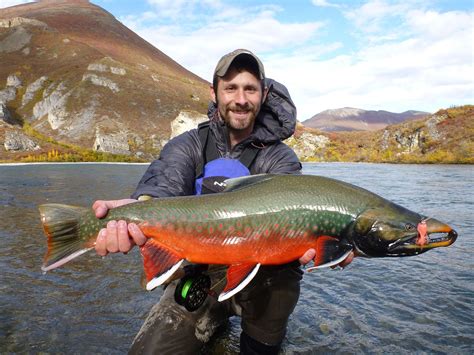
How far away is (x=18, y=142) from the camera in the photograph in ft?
191

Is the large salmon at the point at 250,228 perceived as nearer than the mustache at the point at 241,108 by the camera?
Yes

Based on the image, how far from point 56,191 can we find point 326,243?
20142 millimetres

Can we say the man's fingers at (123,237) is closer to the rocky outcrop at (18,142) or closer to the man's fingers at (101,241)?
the man's fingers at (101,241)

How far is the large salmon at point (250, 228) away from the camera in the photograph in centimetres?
302

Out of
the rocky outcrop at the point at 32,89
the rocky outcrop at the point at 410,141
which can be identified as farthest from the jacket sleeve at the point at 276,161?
the rocky outcrop at the point at 32,89

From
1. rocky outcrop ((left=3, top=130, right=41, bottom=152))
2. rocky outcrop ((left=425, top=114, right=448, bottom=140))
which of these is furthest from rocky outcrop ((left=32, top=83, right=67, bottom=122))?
rocky outcrop ((left=425, top=114, right=448, bottom=140))

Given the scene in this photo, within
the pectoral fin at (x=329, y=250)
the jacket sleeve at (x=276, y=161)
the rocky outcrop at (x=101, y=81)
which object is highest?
the rocky outcrop at (x=101, y=81)

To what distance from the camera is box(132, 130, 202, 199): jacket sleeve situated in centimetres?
376

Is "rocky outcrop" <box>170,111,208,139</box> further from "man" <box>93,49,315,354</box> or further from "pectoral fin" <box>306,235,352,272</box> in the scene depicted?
"pectoral fin" <box>306,235,352,272</box>

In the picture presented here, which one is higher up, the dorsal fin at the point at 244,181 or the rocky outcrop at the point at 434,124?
the rocky outcrop at the point at 434,124

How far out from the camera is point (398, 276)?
6.77 m

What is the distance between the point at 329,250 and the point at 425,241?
758 millimetres

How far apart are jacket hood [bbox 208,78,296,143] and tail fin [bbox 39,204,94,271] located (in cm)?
204

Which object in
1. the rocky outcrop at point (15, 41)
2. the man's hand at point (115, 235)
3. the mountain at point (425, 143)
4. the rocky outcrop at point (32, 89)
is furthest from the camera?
the rocky outcrop at point (15, 41)
